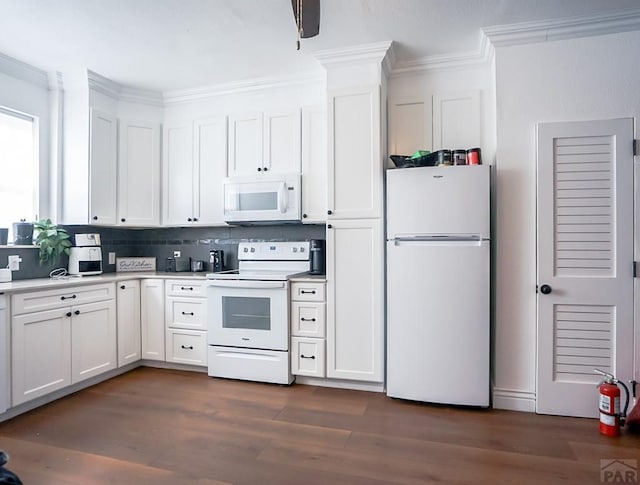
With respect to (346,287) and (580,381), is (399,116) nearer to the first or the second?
(346,287)

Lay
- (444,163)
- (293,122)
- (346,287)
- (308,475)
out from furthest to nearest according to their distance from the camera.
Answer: (293,122) < (346,287) < (444,163) < (308,475)

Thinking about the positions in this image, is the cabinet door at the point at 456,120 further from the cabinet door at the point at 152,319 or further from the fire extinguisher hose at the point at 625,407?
the cabinet door at the point at 152,319

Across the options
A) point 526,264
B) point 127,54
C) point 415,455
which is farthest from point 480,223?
point 127,54

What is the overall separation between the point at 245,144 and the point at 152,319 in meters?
1.80

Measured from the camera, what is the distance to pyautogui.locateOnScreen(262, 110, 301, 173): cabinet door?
11.0 feet

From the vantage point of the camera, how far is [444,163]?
8.71 feet

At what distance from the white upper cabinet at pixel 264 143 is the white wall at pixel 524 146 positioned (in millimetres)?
1646

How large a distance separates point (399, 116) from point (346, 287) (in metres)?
1.46

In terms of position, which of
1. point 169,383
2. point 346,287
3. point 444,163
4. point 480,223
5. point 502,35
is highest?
point 502,35

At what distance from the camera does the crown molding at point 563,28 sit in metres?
2.41

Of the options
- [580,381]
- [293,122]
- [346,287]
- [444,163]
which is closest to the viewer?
[580,381]

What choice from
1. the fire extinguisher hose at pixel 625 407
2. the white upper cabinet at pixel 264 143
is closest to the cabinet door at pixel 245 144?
the white upper cabinet at pixel 264 143

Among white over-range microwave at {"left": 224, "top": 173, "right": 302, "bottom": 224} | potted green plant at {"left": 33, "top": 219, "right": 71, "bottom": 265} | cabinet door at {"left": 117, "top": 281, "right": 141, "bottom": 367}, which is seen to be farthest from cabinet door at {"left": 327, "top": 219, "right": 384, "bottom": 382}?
potted green plant at {"left": 33, "top": 219, "right": 71, "bottom": 265}

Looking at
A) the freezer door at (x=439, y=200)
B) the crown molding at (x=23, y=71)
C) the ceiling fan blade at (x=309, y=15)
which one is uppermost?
the crown molding at (x=23, y=71)
